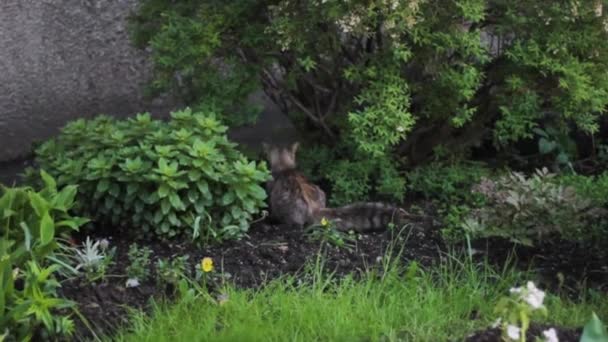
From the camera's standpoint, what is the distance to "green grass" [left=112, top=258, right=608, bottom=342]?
12.1 feet

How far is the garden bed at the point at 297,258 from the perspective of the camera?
4.23m

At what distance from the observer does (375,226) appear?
509 cm

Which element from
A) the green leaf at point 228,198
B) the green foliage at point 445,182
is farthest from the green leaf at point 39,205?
the green foliage at point 445,182

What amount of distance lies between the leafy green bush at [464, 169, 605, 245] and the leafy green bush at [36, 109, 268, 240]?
41.8 inches

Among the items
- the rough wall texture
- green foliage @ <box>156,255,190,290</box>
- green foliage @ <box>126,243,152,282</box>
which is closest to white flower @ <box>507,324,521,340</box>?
green foliage @ <box>156,255,190,290</box>

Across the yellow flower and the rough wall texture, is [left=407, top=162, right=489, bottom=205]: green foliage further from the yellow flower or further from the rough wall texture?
the rough wall texture

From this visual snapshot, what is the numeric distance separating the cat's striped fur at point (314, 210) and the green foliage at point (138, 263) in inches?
31.6

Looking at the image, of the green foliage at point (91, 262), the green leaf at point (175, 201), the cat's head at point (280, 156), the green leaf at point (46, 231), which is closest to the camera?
the green leaf at point (46, 231)

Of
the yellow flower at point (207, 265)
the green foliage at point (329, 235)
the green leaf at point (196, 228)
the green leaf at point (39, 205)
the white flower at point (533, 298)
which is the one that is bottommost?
the green foliage at point (329, 235)

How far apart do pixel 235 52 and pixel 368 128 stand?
0.84m

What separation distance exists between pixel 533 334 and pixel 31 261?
189 cm

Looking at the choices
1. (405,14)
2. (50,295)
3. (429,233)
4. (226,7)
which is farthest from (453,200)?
(50,295)

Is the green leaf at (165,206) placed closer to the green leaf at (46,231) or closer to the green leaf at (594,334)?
the green leaf at (46,231)

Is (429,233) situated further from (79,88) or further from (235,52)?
(79,88)
